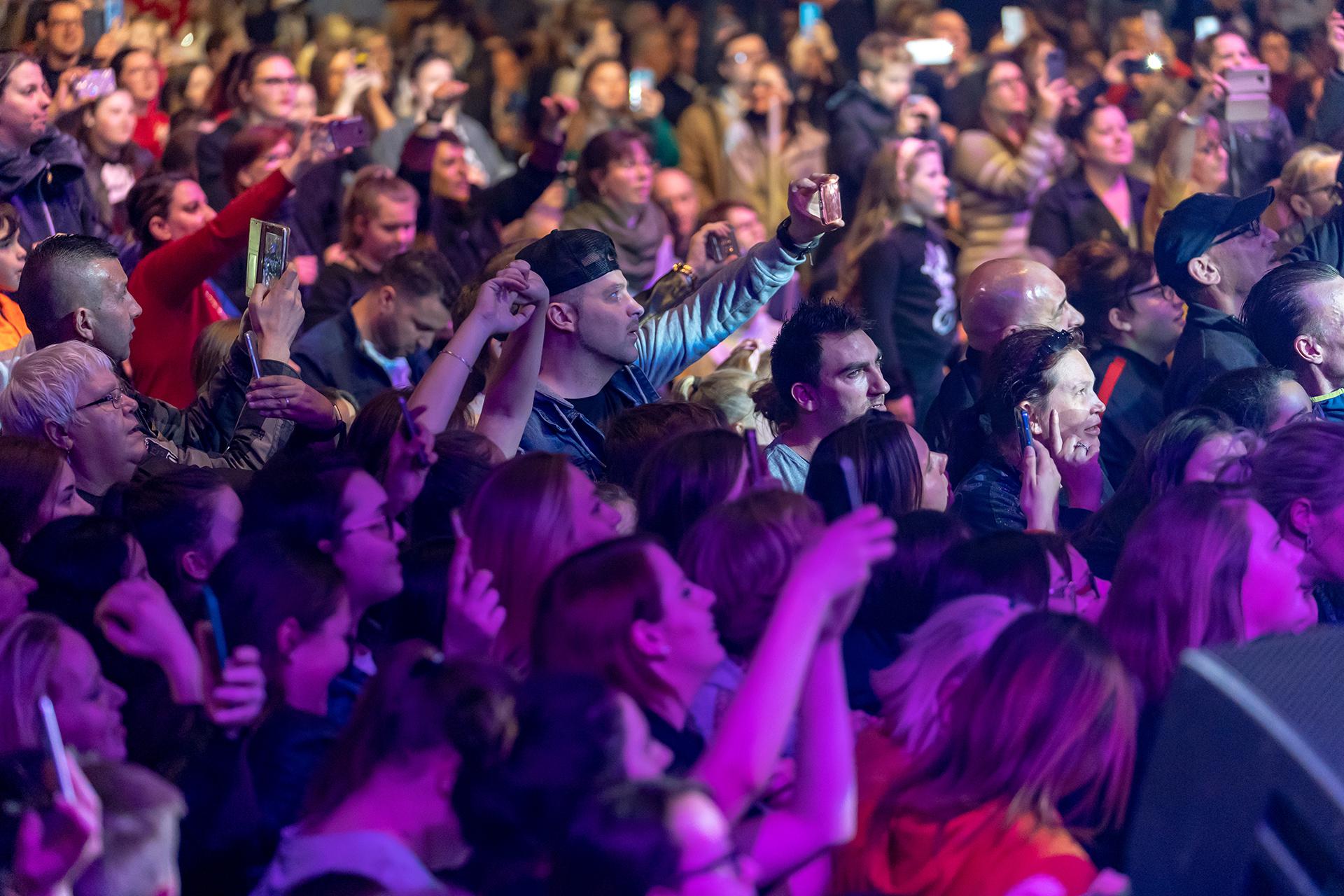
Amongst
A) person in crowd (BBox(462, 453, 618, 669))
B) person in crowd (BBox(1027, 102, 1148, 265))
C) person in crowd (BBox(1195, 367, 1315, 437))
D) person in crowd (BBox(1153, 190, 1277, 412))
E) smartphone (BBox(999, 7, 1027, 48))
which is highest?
person in crowd (BBox(462, 453, 618, 669))

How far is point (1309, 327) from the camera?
15.3ft

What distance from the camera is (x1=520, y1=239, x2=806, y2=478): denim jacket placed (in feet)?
15.2

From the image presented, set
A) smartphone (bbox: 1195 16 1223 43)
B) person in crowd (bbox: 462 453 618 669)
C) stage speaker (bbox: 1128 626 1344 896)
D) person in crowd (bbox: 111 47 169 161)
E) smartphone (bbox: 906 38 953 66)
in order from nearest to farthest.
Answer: stage speaker (bbox: 1128 626 1344 896) → person in crowd (bbox: 462 453 618 669) → person in crowd (bbox: 111 47 169 161) → smartphone (bbox: 1195 16 1223 43) → smartphone (bbox: 906 38 953 66)

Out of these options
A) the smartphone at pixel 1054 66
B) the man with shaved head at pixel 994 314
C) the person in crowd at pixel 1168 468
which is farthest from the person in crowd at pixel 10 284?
the smartphone at pixel 1054 66

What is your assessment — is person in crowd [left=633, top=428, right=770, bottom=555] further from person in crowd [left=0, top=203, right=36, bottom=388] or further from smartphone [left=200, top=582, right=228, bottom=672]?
person in crowd [left=0, top=203, right=36, bottom=388]

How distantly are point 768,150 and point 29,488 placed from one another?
5923 millimetres

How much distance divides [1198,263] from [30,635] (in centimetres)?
376

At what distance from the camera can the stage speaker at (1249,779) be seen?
6.54 ft

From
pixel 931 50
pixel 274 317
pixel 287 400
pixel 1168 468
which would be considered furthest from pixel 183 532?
pixel 931 50

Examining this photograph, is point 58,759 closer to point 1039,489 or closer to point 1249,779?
point 1249,779

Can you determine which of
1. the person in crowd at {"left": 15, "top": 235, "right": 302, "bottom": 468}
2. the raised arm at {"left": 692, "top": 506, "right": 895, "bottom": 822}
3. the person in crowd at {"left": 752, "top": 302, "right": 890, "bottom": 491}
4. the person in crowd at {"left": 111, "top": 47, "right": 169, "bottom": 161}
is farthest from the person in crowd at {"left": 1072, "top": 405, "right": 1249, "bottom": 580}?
the person in crowd at {"left": 111, "top": 47, "right": 169, "bottom": 161}

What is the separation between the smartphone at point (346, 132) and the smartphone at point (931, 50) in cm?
513

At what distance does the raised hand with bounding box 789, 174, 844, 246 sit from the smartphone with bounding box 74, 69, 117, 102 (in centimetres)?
371

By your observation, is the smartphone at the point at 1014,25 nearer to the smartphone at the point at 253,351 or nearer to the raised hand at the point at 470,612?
the smartphone at the point at 253,351
